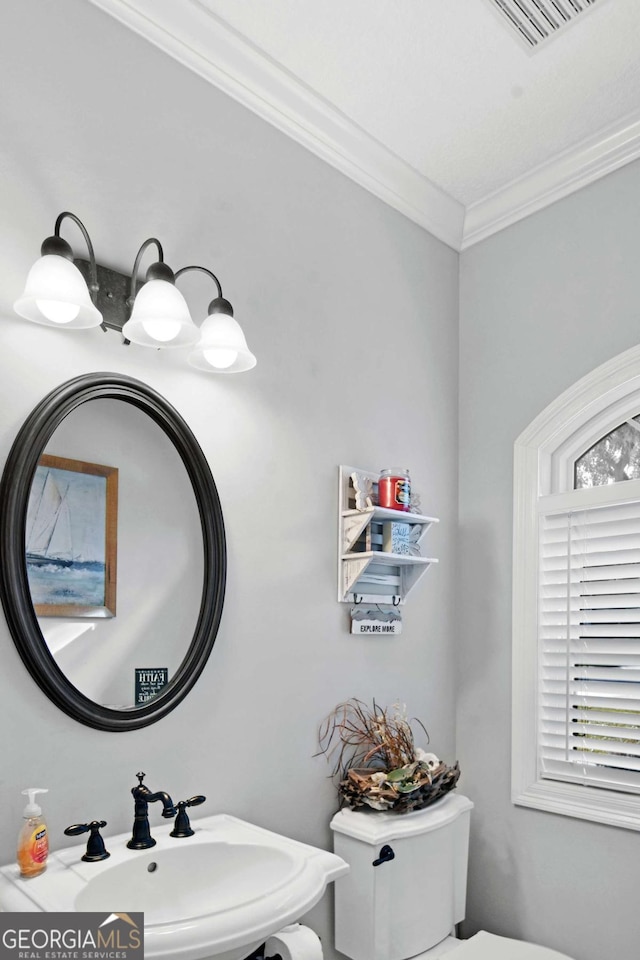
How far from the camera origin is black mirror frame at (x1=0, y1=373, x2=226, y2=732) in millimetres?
1438

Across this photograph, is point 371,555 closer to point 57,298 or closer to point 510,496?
point 510,496

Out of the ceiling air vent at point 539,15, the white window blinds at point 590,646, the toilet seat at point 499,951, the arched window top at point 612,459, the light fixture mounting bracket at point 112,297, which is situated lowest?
the toilet seat at point 499,951

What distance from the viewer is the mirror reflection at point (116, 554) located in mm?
1523

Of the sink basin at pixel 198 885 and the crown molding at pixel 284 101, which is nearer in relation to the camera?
the sink basin at pixel 198 885

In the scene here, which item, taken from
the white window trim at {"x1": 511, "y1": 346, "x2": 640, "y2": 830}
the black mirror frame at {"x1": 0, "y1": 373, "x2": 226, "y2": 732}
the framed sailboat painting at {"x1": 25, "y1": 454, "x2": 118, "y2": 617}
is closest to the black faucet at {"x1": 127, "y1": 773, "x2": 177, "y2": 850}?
the black mirror frame at {"x1": 0, "y1": 373, "x2": 226, "y2": 732}

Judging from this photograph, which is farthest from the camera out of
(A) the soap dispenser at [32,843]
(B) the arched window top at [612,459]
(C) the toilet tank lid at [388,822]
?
(B) the arched window top at [612,459]

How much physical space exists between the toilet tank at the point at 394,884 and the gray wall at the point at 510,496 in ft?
1.05

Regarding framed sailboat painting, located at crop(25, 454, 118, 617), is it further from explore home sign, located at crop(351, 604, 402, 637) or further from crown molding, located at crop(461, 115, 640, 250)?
crown molding, located at crop(461, 115, 640, 250)

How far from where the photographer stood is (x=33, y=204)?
1.55 meters

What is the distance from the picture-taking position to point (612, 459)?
2268mm

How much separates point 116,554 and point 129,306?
54 centimetres

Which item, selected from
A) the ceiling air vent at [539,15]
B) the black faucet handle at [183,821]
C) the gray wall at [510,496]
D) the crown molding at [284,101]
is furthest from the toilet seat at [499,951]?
the ceiling air vent at [539,15]

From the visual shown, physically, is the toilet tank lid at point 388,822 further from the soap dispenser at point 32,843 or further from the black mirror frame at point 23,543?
the soap dispenser at point 32,843

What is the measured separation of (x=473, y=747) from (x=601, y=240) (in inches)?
64.0
